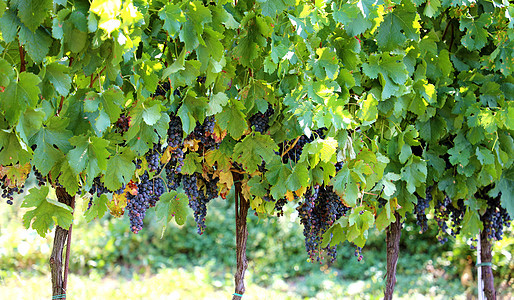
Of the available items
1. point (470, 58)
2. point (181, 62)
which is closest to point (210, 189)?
point (181, 62)

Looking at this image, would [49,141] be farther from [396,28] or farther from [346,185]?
[396,28]

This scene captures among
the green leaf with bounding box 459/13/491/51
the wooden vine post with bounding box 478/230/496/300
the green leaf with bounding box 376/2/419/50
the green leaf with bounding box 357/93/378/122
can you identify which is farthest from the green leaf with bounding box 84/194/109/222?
the wooden vine post with bounding box 478/230/496/300

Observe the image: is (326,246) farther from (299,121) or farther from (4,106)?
(4,106)

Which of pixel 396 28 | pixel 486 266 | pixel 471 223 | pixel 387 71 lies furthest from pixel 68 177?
pixel 486 266

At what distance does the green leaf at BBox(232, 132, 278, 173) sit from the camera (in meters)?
1.75

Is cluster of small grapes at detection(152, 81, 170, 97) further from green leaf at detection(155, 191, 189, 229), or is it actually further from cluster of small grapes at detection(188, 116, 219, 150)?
green leaf at detection(155, 191, 189, 229)

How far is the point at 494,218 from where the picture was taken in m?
Result: 2.56

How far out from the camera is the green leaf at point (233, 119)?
1.67 meters

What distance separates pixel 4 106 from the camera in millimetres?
1260

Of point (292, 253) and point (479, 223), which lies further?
point (292, 253)

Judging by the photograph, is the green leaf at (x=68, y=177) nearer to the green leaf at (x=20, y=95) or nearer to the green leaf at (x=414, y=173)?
the green leaf at (x=20, y=95)

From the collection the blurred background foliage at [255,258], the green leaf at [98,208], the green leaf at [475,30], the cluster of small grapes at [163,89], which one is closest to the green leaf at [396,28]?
the green leaf at [475,30]

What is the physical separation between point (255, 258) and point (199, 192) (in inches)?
164

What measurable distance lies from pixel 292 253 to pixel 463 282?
1898mm
